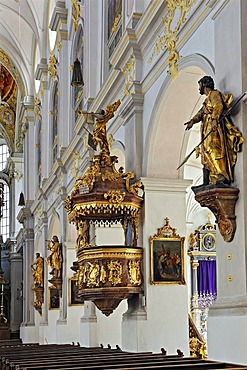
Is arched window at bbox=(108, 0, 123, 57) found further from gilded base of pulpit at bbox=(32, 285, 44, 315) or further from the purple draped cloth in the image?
gilded base of pulpit at bbox=(32, 285, 44, 315)

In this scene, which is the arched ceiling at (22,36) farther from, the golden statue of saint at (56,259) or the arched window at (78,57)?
the golden statue of saint at (56,259)

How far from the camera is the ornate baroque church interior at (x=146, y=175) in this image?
6.80 metres

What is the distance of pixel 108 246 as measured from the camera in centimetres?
998

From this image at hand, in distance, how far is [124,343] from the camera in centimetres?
1049

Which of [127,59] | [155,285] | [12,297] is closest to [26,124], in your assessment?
[12,297]

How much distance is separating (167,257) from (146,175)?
1.21 meters

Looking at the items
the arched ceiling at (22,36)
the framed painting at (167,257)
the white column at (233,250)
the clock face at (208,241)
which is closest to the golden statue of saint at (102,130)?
the framed painting at (167,257)

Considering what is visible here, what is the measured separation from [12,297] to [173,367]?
23.2 m

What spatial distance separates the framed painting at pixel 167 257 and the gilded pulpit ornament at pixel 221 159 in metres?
3.20

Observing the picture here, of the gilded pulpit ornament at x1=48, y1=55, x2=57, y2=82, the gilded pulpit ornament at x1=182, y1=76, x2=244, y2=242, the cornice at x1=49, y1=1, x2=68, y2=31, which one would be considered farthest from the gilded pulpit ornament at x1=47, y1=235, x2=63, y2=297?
the gilded pulpit ornament at x1=182, y1=76, x2=244, y2=242

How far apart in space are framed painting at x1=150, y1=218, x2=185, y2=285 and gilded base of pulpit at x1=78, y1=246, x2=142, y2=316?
0.22m

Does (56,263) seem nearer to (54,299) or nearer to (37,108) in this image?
(54,299)

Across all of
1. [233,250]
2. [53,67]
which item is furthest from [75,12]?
[233,250]

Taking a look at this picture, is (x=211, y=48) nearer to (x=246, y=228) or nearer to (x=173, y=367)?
(x=246, y=228)
